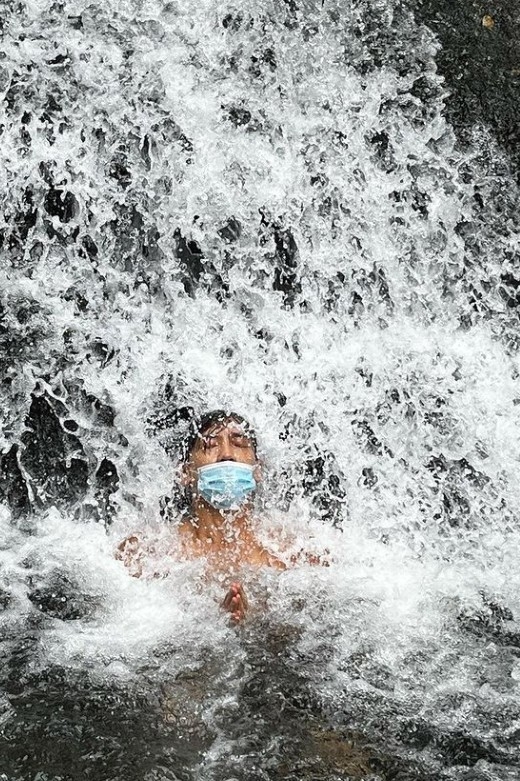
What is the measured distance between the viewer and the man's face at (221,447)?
494 cm

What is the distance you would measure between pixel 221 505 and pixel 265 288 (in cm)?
152

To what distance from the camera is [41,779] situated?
3.50 m

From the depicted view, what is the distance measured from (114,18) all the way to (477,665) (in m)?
3.92

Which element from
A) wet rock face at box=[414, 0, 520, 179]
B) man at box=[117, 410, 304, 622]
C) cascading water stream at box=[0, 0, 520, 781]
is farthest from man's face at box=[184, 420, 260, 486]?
wet rock face at box=[414, 0, 520, 179]

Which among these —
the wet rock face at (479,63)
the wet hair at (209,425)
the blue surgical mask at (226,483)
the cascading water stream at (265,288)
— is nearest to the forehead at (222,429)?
the wet hair at (209,425)

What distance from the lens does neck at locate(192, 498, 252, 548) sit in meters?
5.03

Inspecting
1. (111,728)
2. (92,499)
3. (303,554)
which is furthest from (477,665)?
(92,499)

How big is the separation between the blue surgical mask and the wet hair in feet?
0.80

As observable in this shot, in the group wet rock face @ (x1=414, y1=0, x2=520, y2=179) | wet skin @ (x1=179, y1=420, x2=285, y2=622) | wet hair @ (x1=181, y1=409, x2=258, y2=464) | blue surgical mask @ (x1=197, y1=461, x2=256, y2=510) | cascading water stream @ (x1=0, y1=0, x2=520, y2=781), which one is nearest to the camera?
blue surgical mask @ (x1=197, y1=461, x2=256, y2=510)

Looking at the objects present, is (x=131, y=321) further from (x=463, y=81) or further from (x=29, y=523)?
(x=463, y=81)

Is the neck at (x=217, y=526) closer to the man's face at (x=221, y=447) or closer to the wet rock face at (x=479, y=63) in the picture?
the man's face at (x=221, y=447)

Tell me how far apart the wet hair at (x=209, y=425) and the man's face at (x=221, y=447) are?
3 cm

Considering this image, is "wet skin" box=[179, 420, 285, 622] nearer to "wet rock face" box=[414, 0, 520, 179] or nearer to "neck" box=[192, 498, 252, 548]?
"neck" box=[192, 498, 252, 548]

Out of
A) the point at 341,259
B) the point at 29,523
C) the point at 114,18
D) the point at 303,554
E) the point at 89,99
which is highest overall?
the point at 114,18
